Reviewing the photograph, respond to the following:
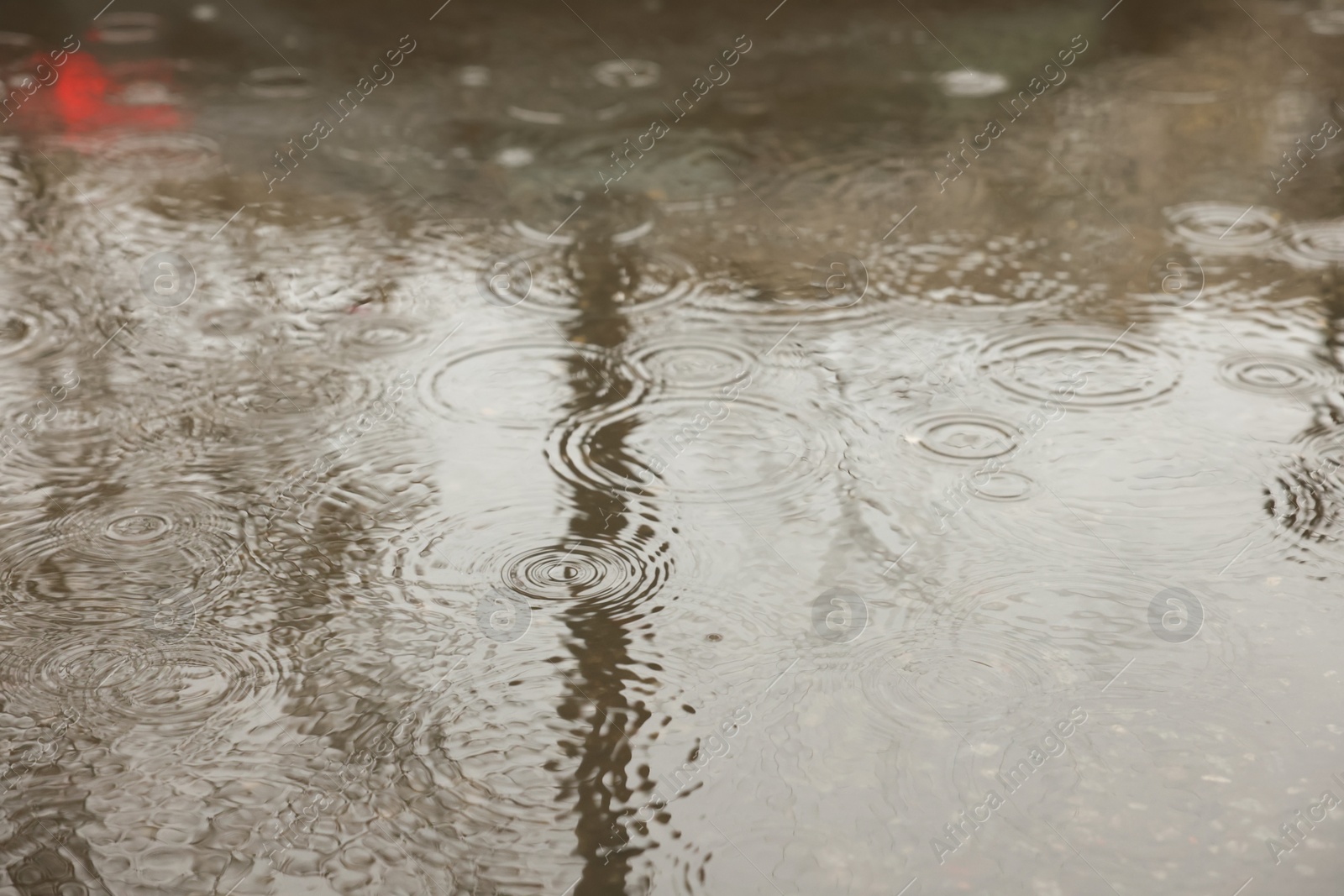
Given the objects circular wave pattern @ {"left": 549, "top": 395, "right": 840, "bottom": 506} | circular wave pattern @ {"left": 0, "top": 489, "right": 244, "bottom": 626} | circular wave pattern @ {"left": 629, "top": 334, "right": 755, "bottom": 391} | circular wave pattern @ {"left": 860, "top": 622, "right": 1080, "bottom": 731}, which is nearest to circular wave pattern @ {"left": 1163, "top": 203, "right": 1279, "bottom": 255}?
circular wave pattern @ {"left": 629, "top": 334, "right": 755, "bottom": 391}

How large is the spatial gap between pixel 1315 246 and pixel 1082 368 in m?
1.44

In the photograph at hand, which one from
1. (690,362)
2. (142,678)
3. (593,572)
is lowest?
(142,678)

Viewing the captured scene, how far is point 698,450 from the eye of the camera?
3646 mm

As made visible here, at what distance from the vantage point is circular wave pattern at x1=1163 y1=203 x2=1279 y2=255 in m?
4.74

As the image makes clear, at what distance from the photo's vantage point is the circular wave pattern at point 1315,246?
4.62 metres

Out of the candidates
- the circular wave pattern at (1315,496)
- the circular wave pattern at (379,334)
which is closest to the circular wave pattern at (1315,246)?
the circular wave pattern at (1315,496)

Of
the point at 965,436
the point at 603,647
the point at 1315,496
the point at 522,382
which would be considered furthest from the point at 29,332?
the point at 1315,496

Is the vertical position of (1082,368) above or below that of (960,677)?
above

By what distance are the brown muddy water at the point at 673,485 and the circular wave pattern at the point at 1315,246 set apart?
0.03 m

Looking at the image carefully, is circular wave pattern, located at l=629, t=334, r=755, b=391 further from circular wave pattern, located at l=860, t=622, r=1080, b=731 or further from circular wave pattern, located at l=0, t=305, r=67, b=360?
circular wave pattern, located at l=0, t=305, r=67, b=360

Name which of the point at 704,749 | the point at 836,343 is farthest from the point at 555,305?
the point at 704,749

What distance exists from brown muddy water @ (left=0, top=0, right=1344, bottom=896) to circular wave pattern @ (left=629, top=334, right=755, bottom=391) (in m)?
0.02

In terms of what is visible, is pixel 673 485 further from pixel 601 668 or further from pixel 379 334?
pixel 379 334

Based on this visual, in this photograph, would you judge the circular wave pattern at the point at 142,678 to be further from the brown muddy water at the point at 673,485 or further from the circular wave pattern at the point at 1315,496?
the circular wave pattern at the point at 1315,496
